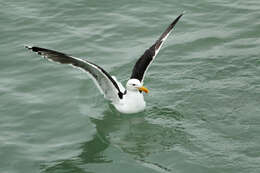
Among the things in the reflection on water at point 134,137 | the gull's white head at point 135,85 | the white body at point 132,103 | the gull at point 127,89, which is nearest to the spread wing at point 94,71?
the gull at point 127,89

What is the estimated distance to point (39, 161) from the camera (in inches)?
395

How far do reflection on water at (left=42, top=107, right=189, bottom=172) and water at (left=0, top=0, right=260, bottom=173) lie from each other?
0.02m

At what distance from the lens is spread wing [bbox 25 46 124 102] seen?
33.2 ft

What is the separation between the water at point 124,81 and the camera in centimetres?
1005

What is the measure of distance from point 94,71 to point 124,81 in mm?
2358

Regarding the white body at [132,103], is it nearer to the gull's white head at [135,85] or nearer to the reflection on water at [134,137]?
the gull's white head at [135,85]

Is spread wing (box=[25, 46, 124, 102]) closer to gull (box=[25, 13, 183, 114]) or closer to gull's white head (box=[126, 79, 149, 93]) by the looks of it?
gull (box=[25, 13, 183, 114])

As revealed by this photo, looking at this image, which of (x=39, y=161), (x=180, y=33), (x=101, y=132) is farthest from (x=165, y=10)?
(x=39, y=161)

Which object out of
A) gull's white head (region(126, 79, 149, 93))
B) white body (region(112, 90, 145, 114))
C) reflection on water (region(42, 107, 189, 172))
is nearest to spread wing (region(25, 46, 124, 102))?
white body (region(112, 90, 145, 114))

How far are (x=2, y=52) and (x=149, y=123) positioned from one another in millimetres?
4708

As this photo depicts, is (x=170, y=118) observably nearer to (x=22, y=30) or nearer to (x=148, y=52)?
(x=148, y=52)

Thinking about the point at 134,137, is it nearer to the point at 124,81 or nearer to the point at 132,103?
the point at 132,103

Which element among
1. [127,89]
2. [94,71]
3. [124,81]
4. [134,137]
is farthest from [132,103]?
[124,81]

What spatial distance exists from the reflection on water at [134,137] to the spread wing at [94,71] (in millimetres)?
569
